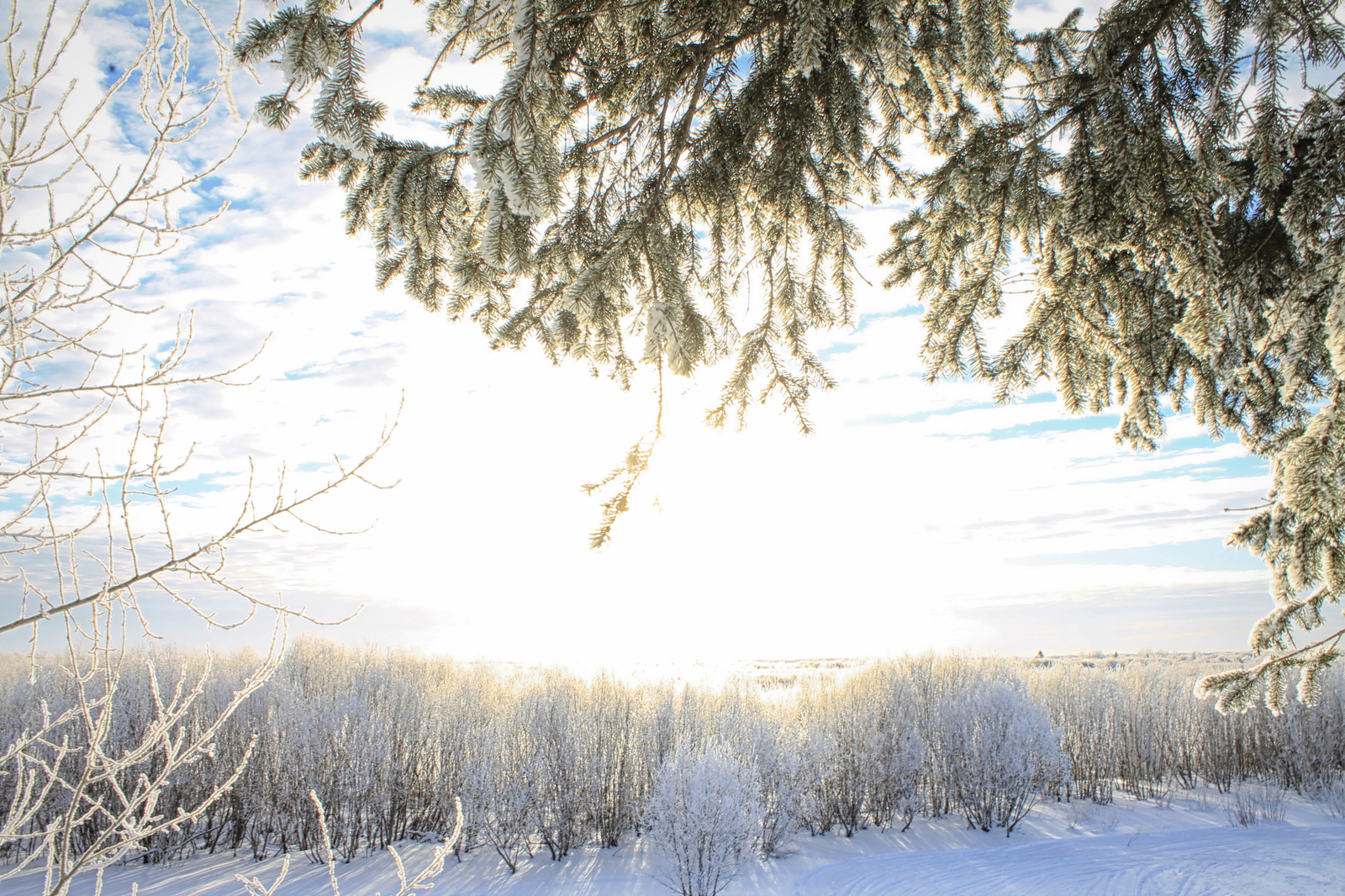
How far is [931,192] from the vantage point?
2.22m

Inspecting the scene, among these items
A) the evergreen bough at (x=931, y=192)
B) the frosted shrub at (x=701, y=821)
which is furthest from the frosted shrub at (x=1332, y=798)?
the evergreen bough at (x=931, y=192)

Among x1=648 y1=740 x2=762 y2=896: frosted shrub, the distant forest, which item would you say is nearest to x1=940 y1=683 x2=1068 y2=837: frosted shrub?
the distant forest

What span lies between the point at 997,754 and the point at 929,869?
2.02 meters

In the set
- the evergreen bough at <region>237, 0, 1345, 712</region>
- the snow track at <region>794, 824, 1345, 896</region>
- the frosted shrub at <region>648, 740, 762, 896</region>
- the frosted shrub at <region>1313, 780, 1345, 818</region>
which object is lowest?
the frosted shrub at <region>1313, 780, 1345, 818</region>

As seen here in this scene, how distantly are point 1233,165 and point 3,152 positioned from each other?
3.40 metres

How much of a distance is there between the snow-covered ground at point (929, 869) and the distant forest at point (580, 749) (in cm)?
30

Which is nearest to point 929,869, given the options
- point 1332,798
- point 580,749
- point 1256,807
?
point 580,749

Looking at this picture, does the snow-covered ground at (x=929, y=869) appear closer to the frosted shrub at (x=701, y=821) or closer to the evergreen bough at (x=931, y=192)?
the frosted shrub at (x=701, y=821)

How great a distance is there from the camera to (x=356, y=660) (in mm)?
9414

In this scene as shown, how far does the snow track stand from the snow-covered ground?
Answer: 2 centimetres

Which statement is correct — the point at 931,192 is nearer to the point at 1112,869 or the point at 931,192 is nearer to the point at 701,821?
the point at 701,821

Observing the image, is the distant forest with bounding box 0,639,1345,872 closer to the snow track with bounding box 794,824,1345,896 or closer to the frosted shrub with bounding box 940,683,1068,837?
the frosted shrub with bounding box 940,683,1068,837

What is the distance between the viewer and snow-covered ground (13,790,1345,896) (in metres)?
5.62

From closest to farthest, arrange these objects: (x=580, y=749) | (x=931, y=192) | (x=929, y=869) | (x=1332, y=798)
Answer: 1. (x=931, y=192)
2. (x=929, y=869)
3. (x=580, y=749)
4. (x=1332, y=798)
